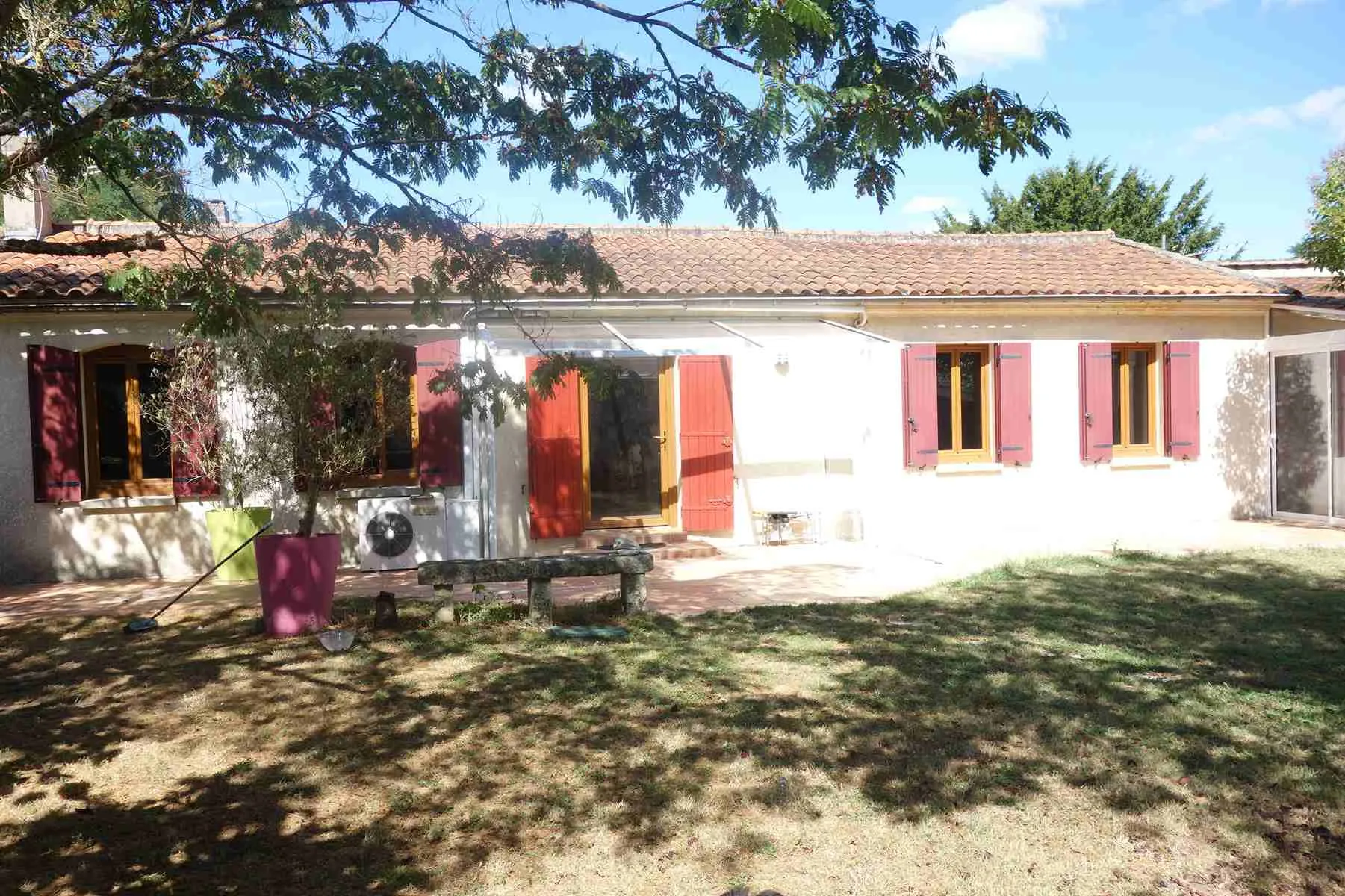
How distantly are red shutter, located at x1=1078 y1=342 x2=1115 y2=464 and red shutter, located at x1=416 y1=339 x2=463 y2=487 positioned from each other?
8174mm

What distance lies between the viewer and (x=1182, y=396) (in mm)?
13305

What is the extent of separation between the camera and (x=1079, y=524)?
43.0 ft

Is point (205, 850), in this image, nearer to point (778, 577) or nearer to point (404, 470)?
point (778, 577)

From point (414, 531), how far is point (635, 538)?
8.94ft

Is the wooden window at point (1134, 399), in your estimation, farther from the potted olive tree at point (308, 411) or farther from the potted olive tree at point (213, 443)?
the potted olive tree at point (213, 443)

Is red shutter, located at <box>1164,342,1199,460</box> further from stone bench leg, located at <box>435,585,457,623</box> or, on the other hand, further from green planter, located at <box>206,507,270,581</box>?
green planter, located at <box>206,507,270,581</box>

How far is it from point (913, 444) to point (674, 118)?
7720 mm

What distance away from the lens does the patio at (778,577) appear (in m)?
8.84

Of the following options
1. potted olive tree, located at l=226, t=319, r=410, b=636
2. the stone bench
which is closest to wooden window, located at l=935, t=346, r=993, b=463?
the stone bench

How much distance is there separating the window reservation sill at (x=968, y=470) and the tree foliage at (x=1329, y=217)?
460 cm

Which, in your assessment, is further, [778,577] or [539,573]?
[778,577]

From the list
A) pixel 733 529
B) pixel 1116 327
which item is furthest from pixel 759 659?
pixel 1116 327

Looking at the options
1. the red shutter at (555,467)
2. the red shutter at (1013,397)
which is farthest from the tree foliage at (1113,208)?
the red shutter at (555,467)

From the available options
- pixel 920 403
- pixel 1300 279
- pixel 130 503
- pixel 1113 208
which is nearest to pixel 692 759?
pixel 130 503
